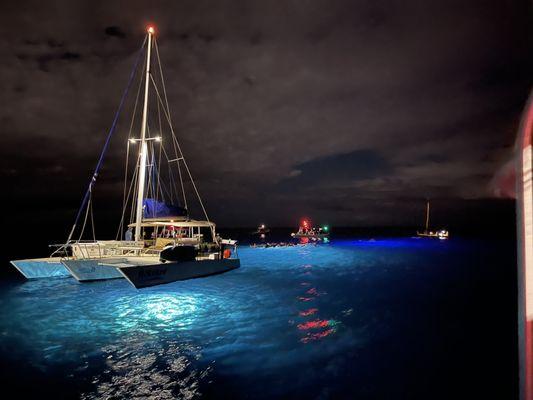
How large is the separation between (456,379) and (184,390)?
7.83m

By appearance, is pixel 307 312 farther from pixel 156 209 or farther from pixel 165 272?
pixel 156 209

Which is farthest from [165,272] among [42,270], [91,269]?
[42,270]

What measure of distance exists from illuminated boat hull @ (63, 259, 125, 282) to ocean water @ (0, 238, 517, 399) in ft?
3.53

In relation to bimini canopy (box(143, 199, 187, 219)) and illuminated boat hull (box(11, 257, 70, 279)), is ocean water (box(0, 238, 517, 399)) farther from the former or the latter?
bimini canopy (box(143, 199, 187, 219))

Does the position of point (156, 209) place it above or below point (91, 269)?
above

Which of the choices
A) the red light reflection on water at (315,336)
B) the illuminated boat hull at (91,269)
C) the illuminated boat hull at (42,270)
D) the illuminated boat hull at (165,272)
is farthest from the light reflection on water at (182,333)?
the illuminated boat hull at (42,270)

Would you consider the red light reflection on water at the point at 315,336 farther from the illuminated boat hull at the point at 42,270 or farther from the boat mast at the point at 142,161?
the illuminated boat hull at the point at 42,270

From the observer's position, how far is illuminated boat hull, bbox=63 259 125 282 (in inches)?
759

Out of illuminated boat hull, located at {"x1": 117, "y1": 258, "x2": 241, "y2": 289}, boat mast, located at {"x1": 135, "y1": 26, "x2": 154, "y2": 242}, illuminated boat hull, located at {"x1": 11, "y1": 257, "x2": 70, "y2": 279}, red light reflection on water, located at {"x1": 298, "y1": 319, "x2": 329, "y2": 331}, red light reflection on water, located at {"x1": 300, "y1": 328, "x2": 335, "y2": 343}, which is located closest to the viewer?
red light reflection on water, located at {"x1": 300, "y1": 328, "x2": 335, "y2": 343}

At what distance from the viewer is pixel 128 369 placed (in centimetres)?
892

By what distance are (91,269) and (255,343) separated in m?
15.5

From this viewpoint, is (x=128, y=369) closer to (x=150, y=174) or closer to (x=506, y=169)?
(x=506, y=169)

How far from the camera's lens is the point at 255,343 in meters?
11.0

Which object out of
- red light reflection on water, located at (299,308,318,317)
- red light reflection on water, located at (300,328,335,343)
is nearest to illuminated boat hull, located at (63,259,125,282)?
red light reflection on water, located at (299,308,318,317)
